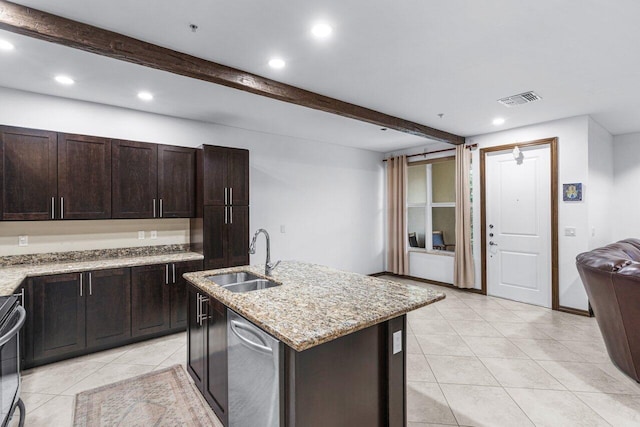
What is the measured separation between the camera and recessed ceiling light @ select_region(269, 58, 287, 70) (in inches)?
102

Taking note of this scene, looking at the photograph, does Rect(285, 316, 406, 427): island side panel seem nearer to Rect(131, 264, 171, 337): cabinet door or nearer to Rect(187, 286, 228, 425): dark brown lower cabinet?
Rect(187, 286, 228, 425): dark brown lower cabinet

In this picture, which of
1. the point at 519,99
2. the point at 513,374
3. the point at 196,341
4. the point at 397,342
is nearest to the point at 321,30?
the point at 397,342

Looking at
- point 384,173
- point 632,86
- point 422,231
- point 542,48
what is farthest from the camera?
point 384,173

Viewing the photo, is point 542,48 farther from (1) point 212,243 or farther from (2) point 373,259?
(2) point 373,259

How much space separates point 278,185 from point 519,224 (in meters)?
3.69

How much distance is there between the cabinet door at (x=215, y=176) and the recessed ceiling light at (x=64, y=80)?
1.34 meters

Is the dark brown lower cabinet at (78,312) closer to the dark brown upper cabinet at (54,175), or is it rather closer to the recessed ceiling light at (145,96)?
the dark brown upper cabinet at (54,175)

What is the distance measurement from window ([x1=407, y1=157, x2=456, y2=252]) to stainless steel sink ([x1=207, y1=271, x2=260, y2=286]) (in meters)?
4.28

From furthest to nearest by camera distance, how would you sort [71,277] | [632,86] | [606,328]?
[632,86]
[71,277]
[606,328]

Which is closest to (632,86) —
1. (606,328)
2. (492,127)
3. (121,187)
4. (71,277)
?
(492,127)

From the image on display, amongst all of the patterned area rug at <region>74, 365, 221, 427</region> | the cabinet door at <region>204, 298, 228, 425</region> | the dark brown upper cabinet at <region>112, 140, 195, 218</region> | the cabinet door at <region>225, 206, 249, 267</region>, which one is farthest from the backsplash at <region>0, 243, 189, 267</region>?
the cabinet door at <region>204, 298, 228, 425</region>

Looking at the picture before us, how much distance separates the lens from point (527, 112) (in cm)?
392

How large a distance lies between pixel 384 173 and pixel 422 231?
1451 millimetres

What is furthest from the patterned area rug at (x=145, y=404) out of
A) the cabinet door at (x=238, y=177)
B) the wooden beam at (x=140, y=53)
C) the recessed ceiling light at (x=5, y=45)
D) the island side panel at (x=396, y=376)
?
the recessed ceiling light at (x=5, y=45)
